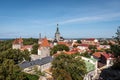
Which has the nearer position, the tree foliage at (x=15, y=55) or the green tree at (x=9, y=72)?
the green tree at (x=9, y=72)

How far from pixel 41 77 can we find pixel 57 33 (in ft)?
177

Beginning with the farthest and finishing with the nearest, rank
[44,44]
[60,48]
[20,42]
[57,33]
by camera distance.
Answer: [57,33] → [20,42] → [60,48] → [44,44]

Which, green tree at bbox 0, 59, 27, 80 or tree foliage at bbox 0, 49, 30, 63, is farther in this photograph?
tree foliage at bbox 0, 49, 30, 63

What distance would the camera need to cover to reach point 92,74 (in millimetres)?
39938

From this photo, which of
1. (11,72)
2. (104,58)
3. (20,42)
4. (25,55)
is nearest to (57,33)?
(20,42)

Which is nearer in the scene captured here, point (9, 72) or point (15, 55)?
point (9, 72)

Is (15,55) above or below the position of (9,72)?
above

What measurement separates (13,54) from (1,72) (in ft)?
57.9

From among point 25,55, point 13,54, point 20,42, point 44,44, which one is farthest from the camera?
point 20,42

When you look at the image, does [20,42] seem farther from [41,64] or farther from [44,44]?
[41,64]

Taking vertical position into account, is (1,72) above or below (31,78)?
above

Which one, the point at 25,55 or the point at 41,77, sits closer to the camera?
the point at 41,77

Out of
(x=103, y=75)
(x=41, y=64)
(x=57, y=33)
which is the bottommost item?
(x=103, y=75)

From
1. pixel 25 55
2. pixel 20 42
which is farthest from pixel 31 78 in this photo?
pixel 20 42
